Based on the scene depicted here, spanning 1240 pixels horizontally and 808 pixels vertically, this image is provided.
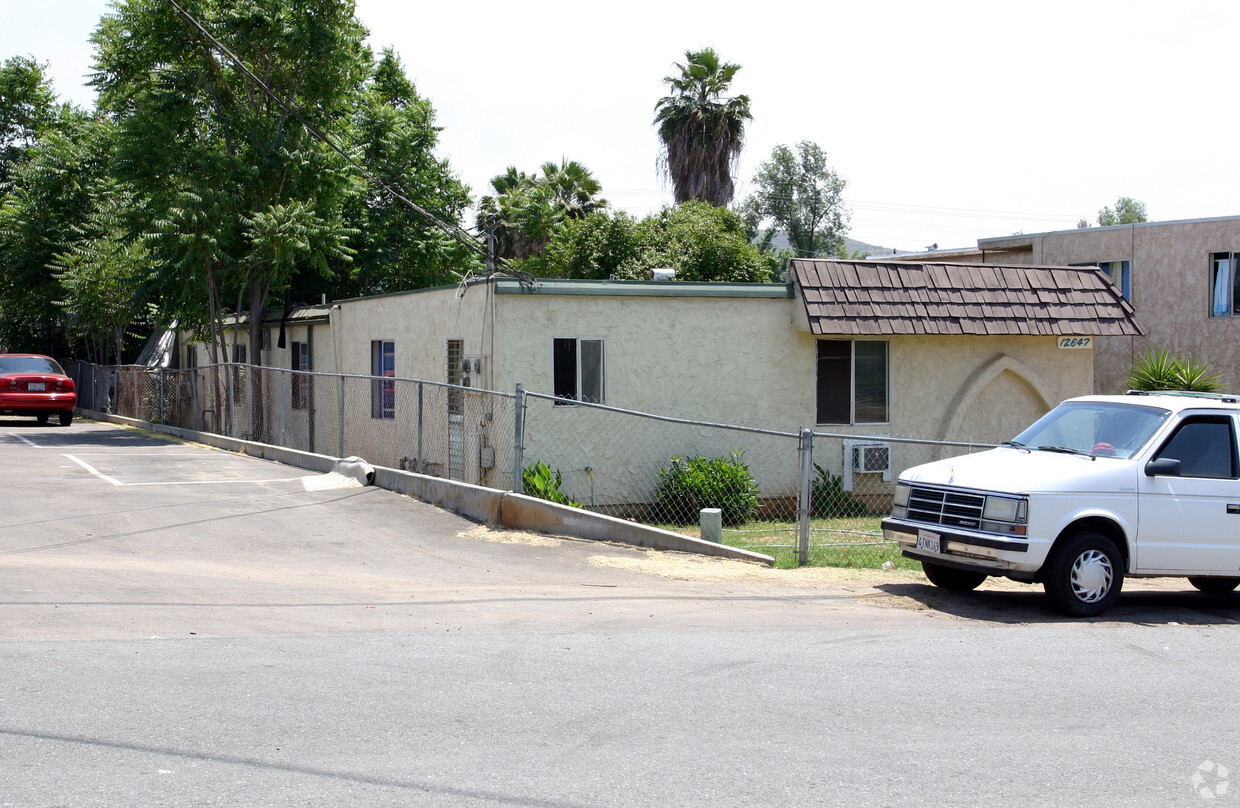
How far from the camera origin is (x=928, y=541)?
9812mm

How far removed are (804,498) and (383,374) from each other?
1096 cm

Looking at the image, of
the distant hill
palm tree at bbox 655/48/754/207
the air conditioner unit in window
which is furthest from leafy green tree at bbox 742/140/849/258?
the air conditioner unit in window

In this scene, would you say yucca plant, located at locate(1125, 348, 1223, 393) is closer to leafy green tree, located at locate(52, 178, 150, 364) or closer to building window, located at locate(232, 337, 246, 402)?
building window, located at locate(232, 337, 246, 402)

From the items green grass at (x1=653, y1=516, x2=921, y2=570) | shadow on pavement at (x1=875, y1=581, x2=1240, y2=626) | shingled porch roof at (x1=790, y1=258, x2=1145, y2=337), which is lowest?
shadow on pavement at (x1=875, y1=581, x2=1240, y2=626)

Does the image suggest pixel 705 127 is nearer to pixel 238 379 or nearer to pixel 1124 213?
pixel 238 379

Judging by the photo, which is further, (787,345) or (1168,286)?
(1168,286)

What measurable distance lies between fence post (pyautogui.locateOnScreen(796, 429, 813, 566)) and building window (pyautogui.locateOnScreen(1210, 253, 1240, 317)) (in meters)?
17.0

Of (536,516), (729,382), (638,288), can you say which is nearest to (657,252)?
(729,382)

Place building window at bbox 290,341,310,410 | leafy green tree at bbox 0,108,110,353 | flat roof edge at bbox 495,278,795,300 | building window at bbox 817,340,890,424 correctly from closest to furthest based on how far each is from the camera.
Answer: flat roof edge at bbox 495,278,795,300
building window at bbox 817,340,890,424
building window at bbox 290,341,310,410
leafy green tree at bbox 0,108,110,353

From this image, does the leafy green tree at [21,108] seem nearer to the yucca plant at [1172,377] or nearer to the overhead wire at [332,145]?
the overhead wire at [332,145]

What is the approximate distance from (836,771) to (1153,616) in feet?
19.5

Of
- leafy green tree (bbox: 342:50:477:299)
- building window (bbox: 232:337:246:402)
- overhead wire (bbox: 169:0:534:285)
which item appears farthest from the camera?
leafy green tree (bbox: 342:50:477:299)

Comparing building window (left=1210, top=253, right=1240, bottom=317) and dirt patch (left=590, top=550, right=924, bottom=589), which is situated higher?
building window (left=1210, top=253, right=1240, bottom=317)

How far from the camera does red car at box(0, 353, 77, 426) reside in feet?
87.8
